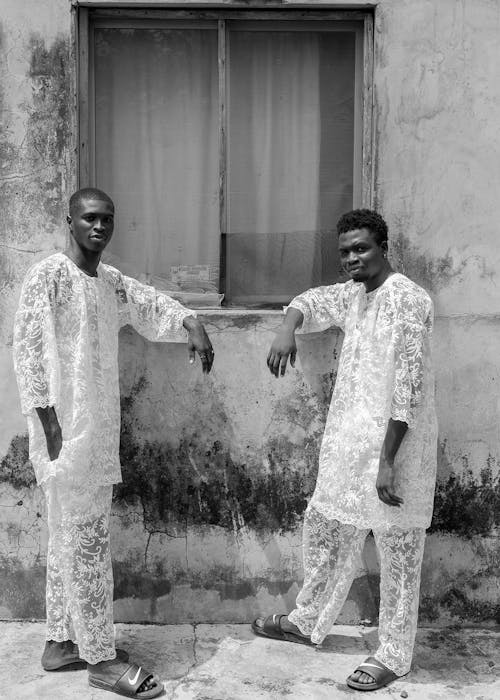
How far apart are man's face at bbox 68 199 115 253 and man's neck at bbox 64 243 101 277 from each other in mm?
46

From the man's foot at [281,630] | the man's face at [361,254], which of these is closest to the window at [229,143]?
the man's face at [361,254]

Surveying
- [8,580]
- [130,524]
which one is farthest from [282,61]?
[8,580]

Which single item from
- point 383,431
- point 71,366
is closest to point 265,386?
point 383,431

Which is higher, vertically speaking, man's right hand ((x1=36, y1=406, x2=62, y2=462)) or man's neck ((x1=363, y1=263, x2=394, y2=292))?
man's neck ((x1=363, y1=263, x2=394, y2=292))

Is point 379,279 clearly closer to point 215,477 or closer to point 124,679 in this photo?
point 215,477

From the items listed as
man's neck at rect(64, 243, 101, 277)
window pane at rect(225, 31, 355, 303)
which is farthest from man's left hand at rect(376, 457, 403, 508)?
man's neck at rect(64, 243, 101, 277)

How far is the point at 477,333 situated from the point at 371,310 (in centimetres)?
80

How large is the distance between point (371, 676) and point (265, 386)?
137 cm

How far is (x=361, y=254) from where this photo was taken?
359cm

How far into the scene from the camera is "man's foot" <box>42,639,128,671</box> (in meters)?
3.69

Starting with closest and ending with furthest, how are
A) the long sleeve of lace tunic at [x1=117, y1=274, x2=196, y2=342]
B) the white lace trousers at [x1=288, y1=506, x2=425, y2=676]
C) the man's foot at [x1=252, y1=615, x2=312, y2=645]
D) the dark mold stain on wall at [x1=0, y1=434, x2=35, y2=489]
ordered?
the white lace trousers at [x1=288, y1=506, x2=425, y2=676], the long sleeve of lace tunic at [x1=117, y1=274, x2=196, y2=342], the man's foot at [x1=252, y1=615, x2=312, y2=645], the dark mold stain on wall at [x1=0, y1=434, x2=35, y2=489]

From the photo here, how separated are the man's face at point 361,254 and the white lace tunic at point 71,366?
40.1 inches

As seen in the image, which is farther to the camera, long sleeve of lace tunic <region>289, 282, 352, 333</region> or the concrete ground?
long sleeve of lace tunic <region>289, 282, 352, 333</region>

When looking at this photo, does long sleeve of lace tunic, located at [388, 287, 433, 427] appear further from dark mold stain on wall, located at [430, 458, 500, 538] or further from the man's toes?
the man's toes
